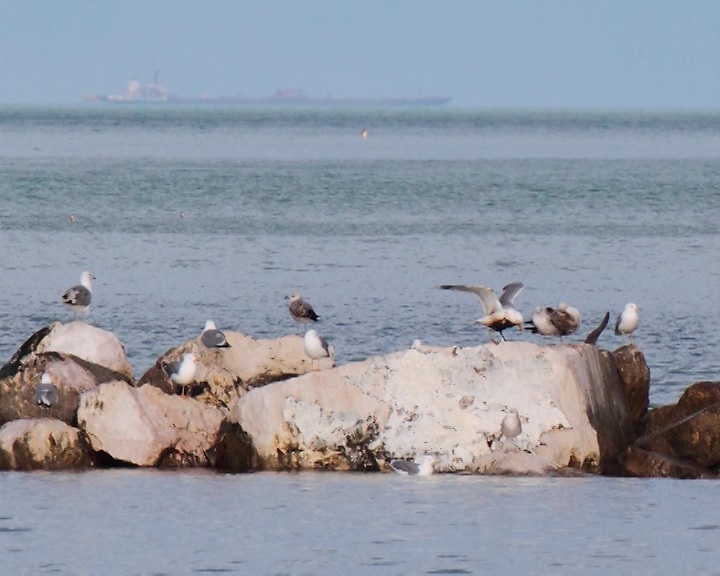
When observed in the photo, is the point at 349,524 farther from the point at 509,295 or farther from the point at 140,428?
the point at 509,295

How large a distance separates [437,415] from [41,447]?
4.11 metres

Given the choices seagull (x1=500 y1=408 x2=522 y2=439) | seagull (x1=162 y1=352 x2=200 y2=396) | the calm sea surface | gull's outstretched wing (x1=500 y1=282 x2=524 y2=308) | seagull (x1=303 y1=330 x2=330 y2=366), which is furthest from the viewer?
gull's outstretched wing (x1=500 y1=282 x2=524 y2=308)

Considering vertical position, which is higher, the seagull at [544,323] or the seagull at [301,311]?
the seagull at [544,323]

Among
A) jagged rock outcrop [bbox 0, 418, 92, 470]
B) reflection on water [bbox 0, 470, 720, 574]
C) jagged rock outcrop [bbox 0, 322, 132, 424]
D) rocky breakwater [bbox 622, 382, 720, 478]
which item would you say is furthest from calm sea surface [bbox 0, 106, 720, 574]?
jagged rock outcrop [bbox 0, 322, 132, 424]

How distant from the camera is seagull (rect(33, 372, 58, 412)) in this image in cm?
1967

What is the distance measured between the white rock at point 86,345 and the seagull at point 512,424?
5.03 metres

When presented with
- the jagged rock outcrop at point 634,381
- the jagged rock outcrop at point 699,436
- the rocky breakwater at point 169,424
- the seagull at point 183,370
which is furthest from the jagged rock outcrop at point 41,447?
the jagged rock outcrop at point 699,436

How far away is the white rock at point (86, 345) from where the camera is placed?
21609 mm

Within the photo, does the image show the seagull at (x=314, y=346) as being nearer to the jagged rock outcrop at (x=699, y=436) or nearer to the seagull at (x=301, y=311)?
the seagull at (x=301, y=311)

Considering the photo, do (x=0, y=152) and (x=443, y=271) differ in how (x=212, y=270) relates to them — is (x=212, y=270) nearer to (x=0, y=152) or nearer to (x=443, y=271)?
(x=443, y=271)

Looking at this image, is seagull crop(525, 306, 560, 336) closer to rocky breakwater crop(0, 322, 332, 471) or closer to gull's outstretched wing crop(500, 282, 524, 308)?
gull's outstretched wing crop(500, 282, 524, 308)

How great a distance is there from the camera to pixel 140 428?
766 inches

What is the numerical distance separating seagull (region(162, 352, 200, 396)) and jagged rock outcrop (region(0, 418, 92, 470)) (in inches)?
59.9

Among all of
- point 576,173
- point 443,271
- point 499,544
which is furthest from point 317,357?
point 576,173
